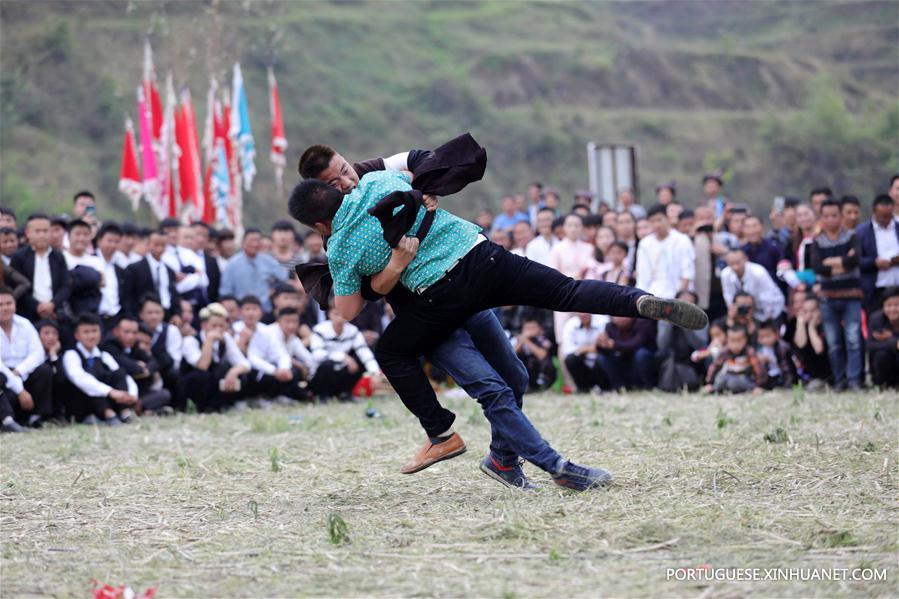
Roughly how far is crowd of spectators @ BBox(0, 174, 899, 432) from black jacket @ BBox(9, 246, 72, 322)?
0.05ft

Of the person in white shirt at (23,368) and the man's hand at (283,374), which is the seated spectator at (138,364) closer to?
the person in white shirt at (23,368)

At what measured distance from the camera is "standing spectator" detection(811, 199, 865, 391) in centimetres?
1142

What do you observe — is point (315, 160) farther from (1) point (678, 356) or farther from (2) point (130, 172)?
(2) point (130, 172)

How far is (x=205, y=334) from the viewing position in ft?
39.7

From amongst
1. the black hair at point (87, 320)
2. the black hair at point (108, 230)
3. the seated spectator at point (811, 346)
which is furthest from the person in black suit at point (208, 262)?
the seated spectator at point (811, 346)

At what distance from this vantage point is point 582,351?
12.9 metres

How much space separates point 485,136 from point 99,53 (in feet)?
49.5

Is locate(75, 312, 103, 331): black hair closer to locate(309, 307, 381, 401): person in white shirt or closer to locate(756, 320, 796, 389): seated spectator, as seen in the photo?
locate(309, 307, 381, 401): person in white shirt

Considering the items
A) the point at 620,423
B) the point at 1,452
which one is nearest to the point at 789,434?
the point at 620,423

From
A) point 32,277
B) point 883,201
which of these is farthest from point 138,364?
point 883,201

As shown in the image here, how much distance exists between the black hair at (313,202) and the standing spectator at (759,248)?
801cm

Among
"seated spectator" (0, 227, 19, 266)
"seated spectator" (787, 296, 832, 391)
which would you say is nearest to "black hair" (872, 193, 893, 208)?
"seated spectator" (787, 296, 832, 391)

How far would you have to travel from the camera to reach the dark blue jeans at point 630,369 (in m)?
12.7

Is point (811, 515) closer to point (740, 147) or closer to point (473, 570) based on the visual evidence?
point (473, 570)
